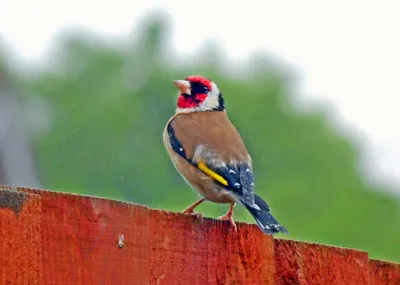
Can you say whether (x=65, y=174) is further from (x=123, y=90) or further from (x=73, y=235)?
(x=73, y=235)

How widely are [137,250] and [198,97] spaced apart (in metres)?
4.52

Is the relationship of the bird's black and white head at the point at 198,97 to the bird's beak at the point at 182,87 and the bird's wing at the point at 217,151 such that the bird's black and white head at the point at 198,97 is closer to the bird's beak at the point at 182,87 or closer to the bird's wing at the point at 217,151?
the bird's beak at the point at 182,87

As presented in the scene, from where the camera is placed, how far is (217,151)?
7.50 m

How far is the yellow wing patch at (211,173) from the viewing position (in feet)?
23.8

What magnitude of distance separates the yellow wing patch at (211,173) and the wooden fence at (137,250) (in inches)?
82.6

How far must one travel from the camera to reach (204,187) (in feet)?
24.2

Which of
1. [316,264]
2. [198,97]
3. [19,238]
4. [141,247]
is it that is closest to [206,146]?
[198,97]

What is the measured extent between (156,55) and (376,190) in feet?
61.7

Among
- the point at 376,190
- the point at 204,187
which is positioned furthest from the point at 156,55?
the point at 204,187

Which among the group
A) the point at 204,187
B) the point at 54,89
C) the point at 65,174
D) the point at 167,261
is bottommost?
the point at 167,261

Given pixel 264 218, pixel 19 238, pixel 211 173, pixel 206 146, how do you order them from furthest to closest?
pixel 206 146 < pixel 211 173 < pixel 264 218 < pixel 19 238

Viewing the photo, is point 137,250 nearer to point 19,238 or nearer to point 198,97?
point 19,238

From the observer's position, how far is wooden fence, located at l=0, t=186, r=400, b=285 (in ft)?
12.4

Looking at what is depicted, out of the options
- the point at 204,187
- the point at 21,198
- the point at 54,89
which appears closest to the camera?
the point at 21,198
